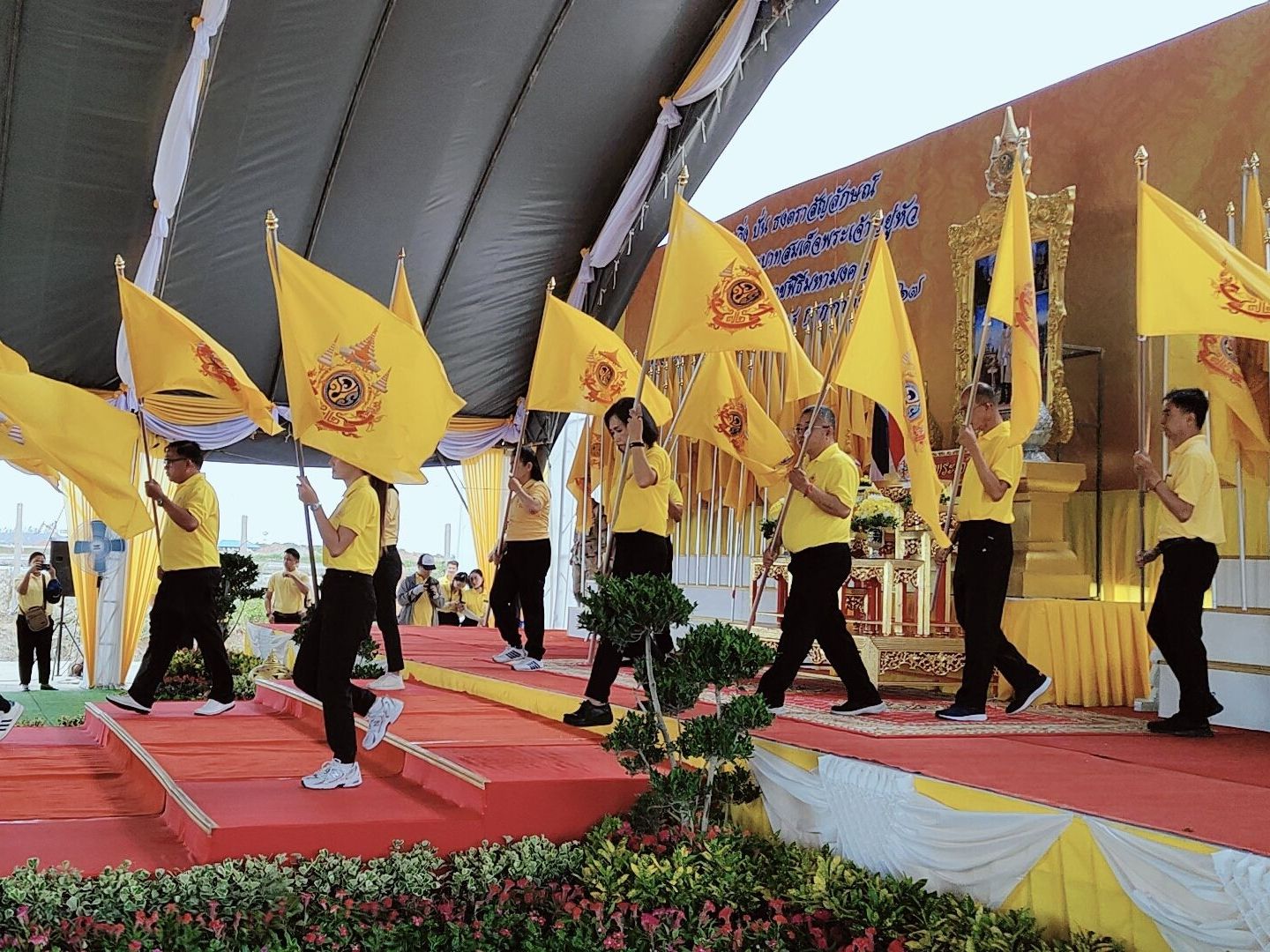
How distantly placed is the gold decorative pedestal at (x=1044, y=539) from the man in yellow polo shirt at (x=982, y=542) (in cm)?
181

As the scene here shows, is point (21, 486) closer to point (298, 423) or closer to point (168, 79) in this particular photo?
point (168, 79)

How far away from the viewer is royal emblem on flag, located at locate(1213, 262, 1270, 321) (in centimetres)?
467

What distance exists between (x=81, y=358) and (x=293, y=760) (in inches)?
373

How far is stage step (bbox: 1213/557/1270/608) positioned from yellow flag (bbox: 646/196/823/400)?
94.2 inches

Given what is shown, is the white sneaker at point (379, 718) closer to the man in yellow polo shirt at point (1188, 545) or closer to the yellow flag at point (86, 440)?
the yellow flag at point (86, 440)

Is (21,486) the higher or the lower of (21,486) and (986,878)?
the higher

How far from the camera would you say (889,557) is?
698 cm

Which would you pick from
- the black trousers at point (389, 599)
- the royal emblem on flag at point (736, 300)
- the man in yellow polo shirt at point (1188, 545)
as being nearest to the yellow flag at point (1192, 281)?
the man in yellow polo shirt at point (1188, 545)

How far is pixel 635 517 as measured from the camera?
543 cm

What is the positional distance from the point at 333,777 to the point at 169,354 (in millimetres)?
2595

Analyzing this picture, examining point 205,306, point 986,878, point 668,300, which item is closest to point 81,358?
point 205,306

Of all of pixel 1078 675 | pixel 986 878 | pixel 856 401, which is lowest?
pixel 986 878

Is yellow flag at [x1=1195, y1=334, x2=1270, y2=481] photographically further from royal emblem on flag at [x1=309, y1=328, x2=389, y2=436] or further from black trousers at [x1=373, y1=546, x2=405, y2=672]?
black trousers at [x1=373, y1=546, x2=405, y2=672]

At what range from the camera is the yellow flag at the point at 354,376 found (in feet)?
14.9
